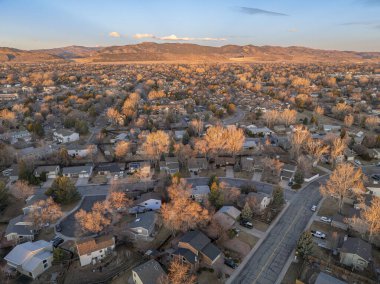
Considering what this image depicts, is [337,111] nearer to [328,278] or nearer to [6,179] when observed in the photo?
[328,278]

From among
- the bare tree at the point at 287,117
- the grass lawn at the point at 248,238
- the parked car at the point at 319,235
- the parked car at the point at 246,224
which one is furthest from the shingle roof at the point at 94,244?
the bare tree at the point at 287,117

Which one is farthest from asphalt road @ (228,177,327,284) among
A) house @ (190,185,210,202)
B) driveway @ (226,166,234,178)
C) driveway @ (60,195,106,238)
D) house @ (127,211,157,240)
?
driveway @ (60,195,106,238)

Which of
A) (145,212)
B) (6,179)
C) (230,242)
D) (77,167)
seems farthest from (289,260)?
(6,179)

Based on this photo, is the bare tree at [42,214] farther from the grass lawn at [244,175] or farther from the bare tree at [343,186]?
the bare tree at [343,186]

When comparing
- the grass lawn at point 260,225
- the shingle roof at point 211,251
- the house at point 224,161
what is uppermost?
the house at point 224,161

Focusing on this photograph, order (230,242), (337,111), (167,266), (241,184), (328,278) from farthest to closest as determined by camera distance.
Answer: (337,111) < (241,184) < (230,242) < (167,266) < (328,278)

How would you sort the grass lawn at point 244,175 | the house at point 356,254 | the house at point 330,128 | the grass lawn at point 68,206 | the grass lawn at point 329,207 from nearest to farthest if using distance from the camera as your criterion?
the house at point 356,254 < the grass lawn at point 329,207 < the grass lawn at point 68,206 < the grass lawn at point 244,175 < the house at point 330,128
